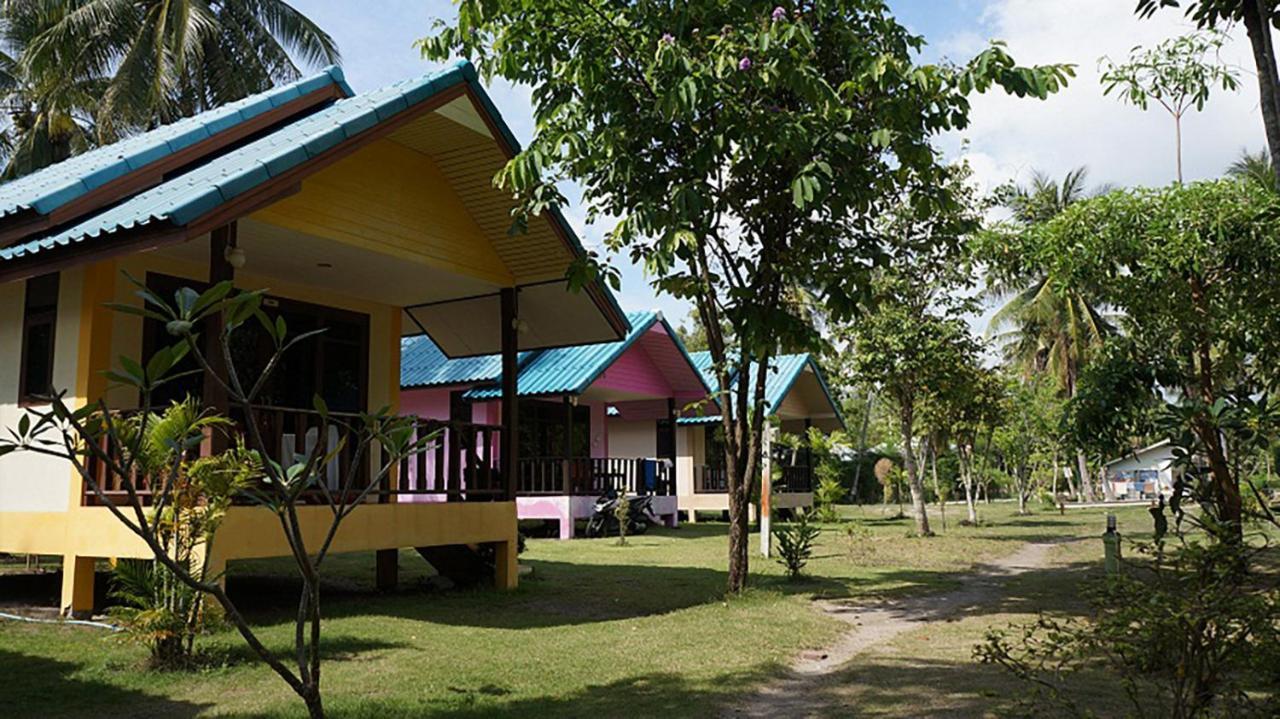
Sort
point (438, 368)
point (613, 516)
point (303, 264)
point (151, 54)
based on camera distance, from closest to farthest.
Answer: point (303, 264)
point (613, 516)
point (438, 368)
point (151, 54)

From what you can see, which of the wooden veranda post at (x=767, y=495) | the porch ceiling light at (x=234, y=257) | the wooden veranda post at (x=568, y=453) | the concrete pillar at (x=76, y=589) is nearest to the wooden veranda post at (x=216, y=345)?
the porch ceiling light at (x=234, y=257)

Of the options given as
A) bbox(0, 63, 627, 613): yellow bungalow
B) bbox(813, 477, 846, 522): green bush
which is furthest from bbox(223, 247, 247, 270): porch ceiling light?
bbox(813, 477, 846, 522): green bush

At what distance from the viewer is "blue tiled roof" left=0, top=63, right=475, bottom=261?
314 inches

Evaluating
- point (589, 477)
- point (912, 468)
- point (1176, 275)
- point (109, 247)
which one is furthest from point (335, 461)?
point (912, 468)

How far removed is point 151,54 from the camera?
2491 centimetres

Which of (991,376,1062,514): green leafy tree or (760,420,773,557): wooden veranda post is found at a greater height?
(991,376,1062,514): green leafy tree

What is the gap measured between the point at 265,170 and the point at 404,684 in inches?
177

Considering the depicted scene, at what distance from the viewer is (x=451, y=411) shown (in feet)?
74.0

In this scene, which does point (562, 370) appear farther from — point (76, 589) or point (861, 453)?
point (861, 453)

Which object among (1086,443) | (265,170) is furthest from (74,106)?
(1086,443)

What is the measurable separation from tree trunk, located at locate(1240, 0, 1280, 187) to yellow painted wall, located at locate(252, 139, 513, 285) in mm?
7540

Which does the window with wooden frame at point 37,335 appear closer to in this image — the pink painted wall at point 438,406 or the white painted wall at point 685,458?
the pink painted wall at point 438,406

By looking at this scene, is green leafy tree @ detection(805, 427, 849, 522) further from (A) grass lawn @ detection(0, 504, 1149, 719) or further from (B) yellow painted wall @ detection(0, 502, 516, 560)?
(B) yellow painted wall @ detection(0, 502, 516, 560)

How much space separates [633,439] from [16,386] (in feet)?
68.3
